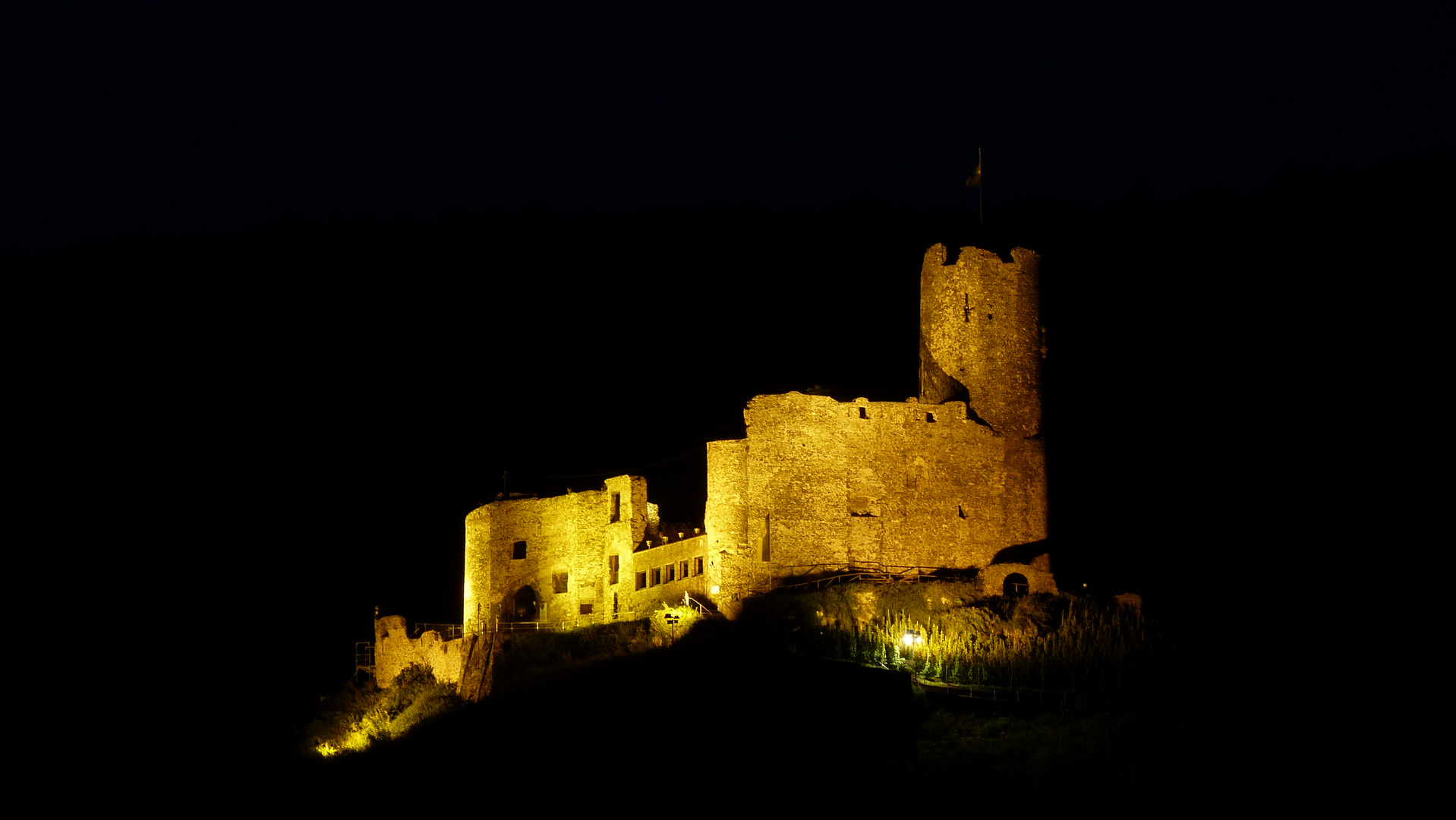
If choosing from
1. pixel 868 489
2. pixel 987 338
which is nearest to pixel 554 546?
pixel 868 489

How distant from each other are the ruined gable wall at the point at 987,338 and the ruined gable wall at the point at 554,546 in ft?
32.4

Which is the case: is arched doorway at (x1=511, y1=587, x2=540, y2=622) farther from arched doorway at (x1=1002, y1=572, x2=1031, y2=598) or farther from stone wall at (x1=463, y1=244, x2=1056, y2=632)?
arched doorway at (x1=1002, y1=572, x2=1031, y2=598)

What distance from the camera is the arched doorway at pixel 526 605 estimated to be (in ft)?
133

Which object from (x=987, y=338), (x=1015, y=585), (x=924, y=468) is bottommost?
(x=1015, y=585)

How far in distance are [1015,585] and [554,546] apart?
13862 mm

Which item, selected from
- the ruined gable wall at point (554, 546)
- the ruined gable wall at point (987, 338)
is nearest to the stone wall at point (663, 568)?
the ruined gable wall at point (554, 546)

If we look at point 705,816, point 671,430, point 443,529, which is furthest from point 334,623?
point 705,816

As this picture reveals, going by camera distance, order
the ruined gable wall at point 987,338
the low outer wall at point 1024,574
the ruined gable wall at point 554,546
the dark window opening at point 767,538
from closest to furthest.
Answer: the low outer wall at point 1024,574, the dark window opening at point 767,538, the ruined gable wall at point 987,338, the ruined gable wall at point 554,546

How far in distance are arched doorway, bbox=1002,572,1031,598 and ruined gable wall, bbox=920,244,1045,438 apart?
144 inches

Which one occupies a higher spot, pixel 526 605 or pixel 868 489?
pixel 868 489

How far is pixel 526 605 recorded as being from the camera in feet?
134

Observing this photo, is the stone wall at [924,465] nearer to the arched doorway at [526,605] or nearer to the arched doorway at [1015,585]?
the arched doorway at [1015,585]

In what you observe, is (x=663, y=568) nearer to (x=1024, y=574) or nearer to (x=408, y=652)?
(x=408, y=652)

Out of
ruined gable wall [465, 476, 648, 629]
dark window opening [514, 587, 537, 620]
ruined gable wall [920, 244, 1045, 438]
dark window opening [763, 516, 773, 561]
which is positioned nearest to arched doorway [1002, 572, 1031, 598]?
ruined gable wall [920, 244, 1045, 438]
